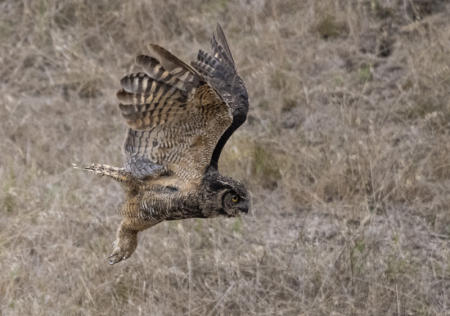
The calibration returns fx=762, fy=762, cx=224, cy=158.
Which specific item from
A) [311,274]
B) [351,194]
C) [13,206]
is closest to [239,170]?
[351,194]

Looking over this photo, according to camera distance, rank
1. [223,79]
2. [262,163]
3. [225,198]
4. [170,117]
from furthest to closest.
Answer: [262,163] → [223,79] → [170,117] → [225,198]

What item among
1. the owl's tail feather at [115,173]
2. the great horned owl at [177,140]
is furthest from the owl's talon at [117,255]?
the owl's tail feather at [115,173]

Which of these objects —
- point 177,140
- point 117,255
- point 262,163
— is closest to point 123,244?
point 117,255

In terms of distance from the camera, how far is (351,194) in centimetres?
517

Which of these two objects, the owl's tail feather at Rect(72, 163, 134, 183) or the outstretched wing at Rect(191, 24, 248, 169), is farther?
the owl's tail feather at Rect(72, 163, 134, 183)

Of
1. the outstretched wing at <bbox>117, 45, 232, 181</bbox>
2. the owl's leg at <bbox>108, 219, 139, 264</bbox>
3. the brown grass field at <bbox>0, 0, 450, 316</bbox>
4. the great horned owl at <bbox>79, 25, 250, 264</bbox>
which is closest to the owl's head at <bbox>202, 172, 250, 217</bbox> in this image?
the great horned owl at <bbox>79, 25, 250, 264</bbox>

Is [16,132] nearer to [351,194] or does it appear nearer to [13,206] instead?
[13,206]

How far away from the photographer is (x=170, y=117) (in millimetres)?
3768

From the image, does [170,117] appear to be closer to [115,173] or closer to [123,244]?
[115,173]

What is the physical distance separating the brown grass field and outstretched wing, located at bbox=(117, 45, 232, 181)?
69 centimetres

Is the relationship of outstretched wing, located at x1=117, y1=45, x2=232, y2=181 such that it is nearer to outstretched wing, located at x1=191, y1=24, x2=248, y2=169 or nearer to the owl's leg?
outstretched wing, located at x1=191, y1=24, x2=248, y2=169

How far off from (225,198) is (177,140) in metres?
0.43

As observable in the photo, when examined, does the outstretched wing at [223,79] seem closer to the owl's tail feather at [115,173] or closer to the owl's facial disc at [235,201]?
the owl's facial disc at [235,201]

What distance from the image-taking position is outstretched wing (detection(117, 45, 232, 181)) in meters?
3.46
